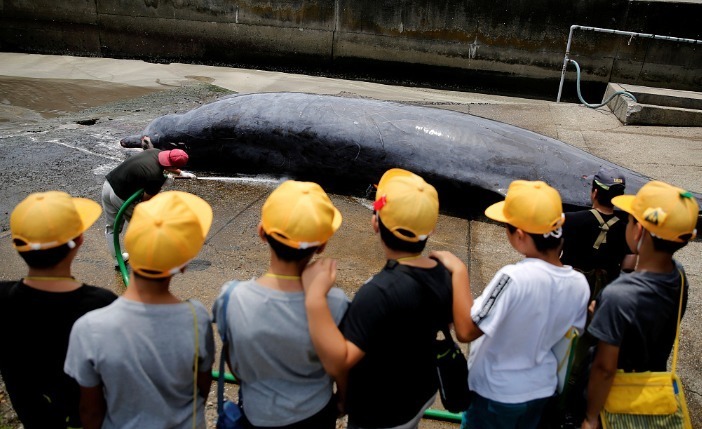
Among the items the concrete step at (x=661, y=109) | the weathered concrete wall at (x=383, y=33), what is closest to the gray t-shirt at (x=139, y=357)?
the concrete step at (x=661, y=109)

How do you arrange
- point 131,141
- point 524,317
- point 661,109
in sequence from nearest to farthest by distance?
point 524,317, point 131,141, point 661,109

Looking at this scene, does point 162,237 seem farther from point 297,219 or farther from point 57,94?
point 57,94

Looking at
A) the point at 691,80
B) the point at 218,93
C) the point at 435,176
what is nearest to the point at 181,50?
the point at 218,93

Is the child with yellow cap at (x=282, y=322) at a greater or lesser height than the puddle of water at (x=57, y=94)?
greater

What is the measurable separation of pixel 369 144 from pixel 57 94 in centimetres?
805

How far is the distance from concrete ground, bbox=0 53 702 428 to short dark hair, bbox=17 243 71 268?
1.44 m

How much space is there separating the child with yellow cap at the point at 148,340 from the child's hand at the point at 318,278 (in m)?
0.41

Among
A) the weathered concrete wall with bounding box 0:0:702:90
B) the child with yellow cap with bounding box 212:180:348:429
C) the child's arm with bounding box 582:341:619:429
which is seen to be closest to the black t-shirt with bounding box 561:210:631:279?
the child's arm with bounding box 582:341:619:429

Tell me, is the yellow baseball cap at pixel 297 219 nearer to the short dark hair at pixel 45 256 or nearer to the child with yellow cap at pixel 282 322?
the child with yellow cap at pixel 282 322

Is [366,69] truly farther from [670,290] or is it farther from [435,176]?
[670,290]

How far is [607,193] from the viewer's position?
3.24 meters

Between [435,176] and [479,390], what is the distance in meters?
3.78

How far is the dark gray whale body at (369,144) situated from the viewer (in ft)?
18.4

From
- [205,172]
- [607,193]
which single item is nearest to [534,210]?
[607,193]
